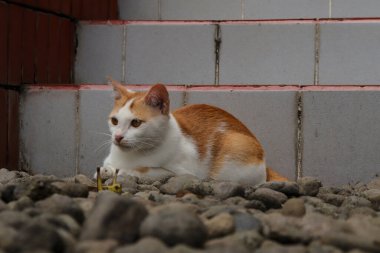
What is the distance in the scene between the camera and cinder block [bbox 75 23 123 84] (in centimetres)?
411

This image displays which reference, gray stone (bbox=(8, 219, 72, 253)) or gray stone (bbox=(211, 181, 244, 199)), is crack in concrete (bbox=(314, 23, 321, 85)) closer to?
gray stone (bbox=(211, 181, 244, 199))

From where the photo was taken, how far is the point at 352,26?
3.86m

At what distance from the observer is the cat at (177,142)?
Result: 10.0ft

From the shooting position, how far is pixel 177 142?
10.3 ft

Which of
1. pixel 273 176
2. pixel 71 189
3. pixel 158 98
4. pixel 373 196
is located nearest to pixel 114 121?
pixel 158 98

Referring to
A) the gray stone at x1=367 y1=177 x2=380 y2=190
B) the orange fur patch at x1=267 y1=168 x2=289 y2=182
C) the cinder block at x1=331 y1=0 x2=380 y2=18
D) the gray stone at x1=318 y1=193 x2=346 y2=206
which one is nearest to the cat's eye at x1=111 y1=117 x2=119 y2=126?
the orange fur patch at x1=267 y1=168 x2=289 y2=182

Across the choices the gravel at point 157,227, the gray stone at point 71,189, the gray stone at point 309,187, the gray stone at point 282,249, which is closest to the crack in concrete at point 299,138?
the gray stone at point 309,187

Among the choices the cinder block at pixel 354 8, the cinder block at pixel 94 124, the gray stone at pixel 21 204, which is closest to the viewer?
the gray stone at pixel 21 204

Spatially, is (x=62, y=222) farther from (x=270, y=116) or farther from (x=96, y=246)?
(x=270, y=116)

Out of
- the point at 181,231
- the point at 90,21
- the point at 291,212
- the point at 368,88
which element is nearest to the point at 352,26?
the point at 368,88

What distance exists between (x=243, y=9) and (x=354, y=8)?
2.38 feet

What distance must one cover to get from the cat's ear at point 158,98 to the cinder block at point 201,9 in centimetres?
154

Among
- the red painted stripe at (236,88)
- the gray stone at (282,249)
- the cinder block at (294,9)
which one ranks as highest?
the cinder block at (294,9)

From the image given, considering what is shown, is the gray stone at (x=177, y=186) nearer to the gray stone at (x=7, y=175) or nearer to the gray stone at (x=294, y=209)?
the gray stone at (x=294, y=209)
